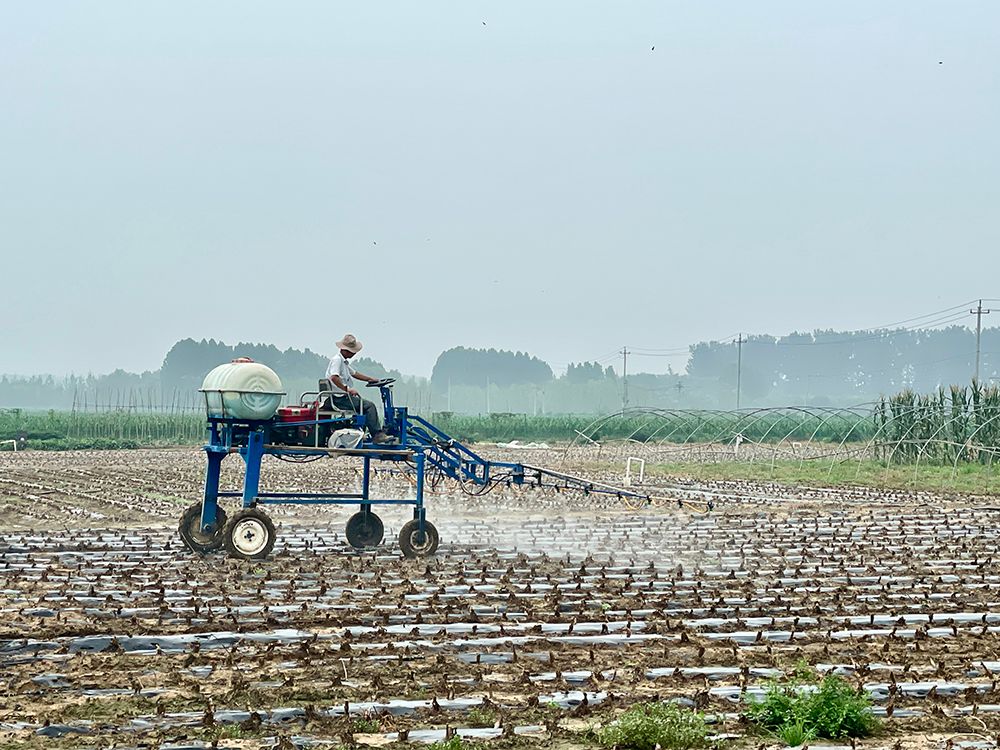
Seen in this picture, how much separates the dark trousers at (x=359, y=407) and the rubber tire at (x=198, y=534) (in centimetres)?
143

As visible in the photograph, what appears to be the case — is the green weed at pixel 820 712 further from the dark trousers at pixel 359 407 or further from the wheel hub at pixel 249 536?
the dark trousers at pixel 359 407

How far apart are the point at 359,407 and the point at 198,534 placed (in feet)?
5.92

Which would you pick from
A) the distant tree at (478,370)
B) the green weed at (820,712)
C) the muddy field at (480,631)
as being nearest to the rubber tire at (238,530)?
the muddy field at (480,631)

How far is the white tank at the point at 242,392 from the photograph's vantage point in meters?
10.6

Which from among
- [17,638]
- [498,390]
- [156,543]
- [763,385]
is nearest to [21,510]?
[156,543]

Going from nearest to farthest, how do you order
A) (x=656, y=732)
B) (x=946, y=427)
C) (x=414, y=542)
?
(x=656, y=732) < (x=414, y=542) < (x=946, y=427)

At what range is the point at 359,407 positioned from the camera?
10.9 meters

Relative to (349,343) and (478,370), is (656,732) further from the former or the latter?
(478,370)

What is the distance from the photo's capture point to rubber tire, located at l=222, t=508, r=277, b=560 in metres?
10.4

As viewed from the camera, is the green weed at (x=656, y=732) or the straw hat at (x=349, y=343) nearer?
the green weed at (x=656, y=732)

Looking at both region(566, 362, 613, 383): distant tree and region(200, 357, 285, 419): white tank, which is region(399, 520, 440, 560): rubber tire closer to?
region(200, 357, 285, 419): white tank

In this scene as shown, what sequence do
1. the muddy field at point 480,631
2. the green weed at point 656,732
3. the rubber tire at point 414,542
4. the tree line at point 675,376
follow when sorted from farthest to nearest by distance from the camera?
the tree line at point 675,376 < the rubber tire at point 414,542 < the muddy field at point 480,631 < the green weed at point 656,732

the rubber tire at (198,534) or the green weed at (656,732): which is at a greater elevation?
the rubber tire at (198,534)

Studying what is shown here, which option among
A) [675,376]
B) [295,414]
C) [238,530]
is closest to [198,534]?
[238,530]
